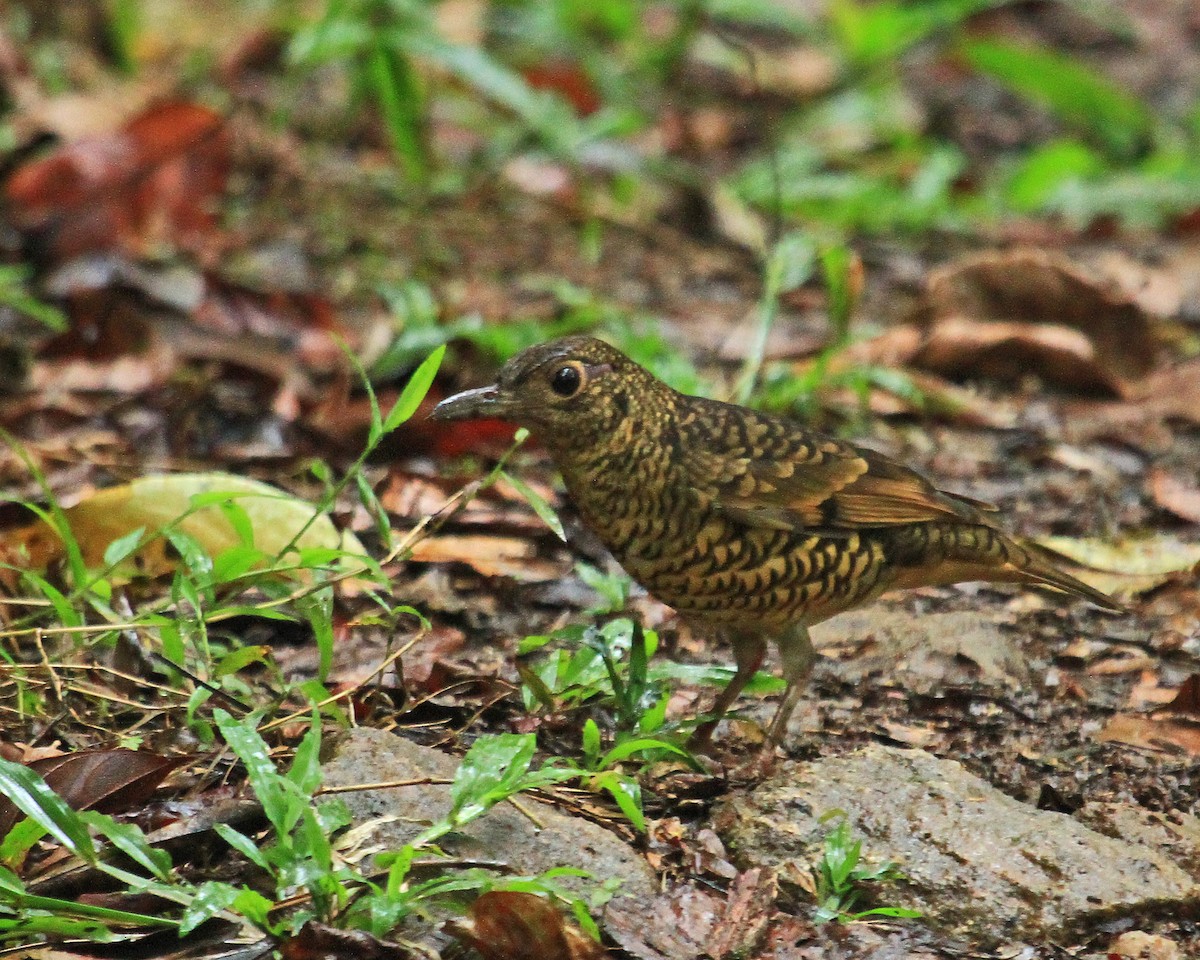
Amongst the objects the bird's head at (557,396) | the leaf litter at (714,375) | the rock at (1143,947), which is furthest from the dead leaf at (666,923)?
the bird's head at (557,396)

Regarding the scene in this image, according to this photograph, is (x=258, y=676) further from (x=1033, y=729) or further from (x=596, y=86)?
(x=596, y=86)

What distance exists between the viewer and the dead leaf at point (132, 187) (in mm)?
6609

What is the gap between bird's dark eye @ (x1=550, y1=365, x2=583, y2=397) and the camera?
3.89 m

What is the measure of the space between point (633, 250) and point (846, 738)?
13.5 feet

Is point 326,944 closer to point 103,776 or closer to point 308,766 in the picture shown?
point 308,766

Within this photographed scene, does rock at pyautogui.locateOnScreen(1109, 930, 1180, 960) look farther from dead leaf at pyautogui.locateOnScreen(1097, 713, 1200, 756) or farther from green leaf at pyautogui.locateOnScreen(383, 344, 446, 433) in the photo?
green leaf at pyautogui.locateOnScreen(383, 344, 446, 433)

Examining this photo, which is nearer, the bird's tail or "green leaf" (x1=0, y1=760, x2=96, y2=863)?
"green leaf" (x1=0, y1=760, x2=96, y2=863)

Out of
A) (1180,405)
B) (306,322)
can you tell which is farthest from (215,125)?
(1180,405)

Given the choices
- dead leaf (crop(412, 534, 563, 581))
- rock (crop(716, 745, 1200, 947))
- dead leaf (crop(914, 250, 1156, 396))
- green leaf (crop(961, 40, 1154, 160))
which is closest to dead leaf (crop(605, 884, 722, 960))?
rock (crop(716, 745, 1200, 947))

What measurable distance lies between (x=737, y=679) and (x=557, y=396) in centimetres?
78

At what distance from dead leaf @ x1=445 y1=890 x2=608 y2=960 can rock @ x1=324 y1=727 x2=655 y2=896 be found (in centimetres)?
27

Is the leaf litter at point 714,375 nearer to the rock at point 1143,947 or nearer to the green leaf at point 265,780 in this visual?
the green leaf at point 265,780

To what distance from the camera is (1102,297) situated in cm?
660

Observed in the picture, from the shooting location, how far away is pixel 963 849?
11.2 feet
